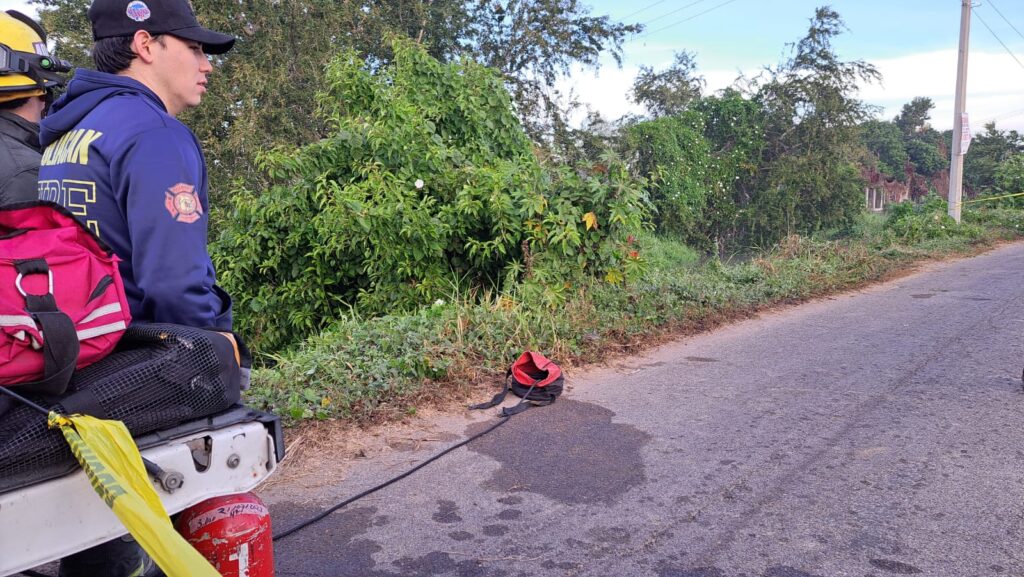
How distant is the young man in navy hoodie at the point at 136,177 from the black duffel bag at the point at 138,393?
16 cm

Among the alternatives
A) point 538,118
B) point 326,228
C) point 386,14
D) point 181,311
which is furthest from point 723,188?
point 181,311

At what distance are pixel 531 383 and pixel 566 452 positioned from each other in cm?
97

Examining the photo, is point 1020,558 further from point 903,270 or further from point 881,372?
point 903,270

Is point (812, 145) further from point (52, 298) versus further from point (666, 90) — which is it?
point (52, 298)

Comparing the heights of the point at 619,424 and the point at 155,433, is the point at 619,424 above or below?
below

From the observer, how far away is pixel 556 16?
22172mm

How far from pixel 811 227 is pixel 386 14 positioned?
14.6 metres

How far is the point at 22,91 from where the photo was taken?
2.87 metres

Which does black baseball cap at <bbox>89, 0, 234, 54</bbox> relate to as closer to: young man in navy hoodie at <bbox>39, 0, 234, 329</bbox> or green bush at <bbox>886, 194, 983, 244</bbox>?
young man in navy hoodie at <bbox>39, 0, 234, 329</bbox>

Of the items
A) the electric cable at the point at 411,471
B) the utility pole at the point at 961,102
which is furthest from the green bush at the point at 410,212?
the utility pole at the point at 961,102

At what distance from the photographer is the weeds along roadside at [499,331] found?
4574 mm

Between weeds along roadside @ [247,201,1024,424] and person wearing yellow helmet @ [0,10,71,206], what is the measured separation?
6.48 ft

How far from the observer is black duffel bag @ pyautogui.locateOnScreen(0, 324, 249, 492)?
4.79ft

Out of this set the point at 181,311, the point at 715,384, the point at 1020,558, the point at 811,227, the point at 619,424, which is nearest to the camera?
the point at 181,311
